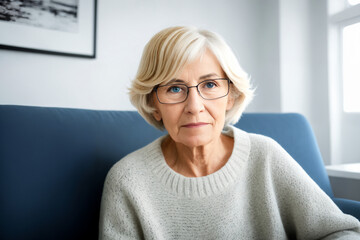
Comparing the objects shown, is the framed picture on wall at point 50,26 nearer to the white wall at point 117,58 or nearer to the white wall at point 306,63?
the white wall at point 117,58

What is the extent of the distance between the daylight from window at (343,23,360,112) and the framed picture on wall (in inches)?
73.3

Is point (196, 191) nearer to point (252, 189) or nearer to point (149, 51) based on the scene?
point (252, 189)

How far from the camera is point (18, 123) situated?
1.09m

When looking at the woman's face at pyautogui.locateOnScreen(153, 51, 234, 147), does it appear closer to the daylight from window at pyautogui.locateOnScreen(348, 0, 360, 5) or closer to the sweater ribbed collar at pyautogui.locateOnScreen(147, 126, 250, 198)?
the sweater ribbed collar at pyautogui.locateOnScreen(147, 126, 250, 198)

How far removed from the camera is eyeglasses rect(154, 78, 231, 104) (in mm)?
999

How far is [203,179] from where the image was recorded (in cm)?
106

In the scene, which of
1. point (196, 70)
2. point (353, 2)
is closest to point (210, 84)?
point (196, 70)

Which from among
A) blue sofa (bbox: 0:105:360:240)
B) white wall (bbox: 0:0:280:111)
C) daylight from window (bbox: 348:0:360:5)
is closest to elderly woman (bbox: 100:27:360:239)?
blue sofa (bbox: 0:105:360:240)

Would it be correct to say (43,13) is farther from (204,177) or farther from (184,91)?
(204,177)

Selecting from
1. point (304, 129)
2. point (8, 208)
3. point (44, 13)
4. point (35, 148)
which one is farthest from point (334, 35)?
point (8, 208)

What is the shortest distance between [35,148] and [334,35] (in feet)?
7.49

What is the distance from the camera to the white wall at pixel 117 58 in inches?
64.3

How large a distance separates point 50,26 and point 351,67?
2125 millimetres

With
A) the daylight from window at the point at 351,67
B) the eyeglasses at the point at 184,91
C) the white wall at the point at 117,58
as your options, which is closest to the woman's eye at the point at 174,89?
the eyeglasses at the point at 184,91
